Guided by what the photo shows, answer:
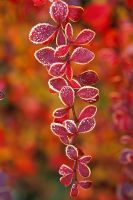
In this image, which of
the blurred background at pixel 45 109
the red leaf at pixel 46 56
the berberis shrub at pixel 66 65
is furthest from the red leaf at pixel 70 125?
the blurred background at pixel 45 109

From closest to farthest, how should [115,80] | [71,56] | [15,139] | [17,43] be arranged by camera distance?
1. [71,56]
2. [115,80]
3. [17,43]
4. [15,139]

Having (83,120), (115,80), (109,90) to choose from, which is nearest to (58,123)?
(83,120)

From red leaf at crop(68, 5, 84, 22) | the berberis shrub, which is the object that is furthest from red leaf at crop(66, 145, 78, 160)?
red leaf at crop(68, 5, 84, 22)

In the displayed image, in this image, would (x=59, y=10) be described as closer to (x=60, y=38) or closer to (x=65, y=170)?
(x=60, y=38)

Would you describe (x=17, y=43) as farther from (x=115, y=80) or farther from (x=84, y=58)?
(x=84, y=58)

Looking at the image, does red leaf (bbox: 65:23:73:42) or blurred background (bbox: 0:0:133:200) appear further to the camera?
blurred background (bbox: 0:0:133:200)

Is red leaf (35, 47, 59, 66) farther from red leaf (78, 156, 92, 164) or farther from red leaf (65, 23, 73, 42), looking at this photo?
red leaf (78, 156, 92, 164)

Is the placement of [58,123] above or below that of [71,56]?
below
